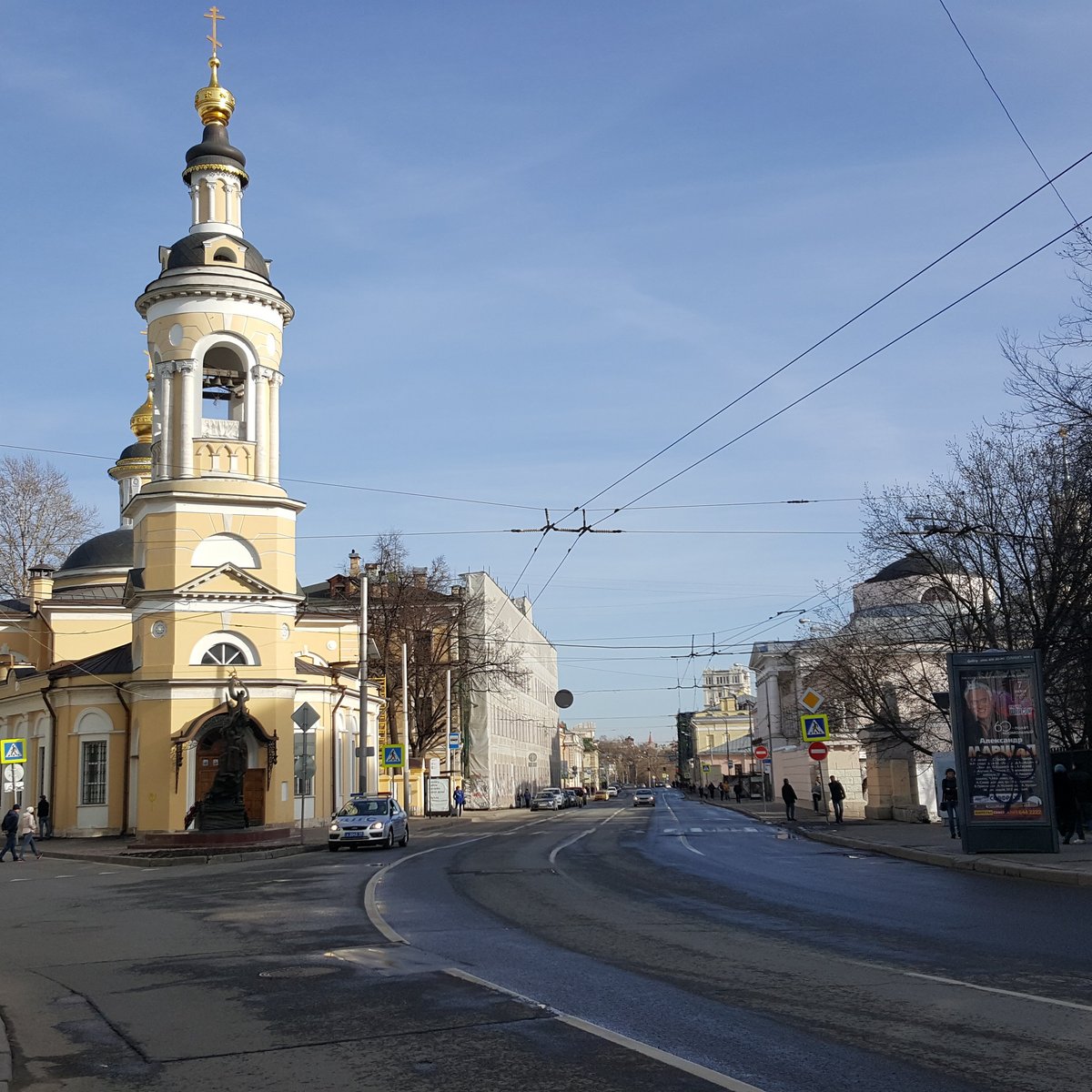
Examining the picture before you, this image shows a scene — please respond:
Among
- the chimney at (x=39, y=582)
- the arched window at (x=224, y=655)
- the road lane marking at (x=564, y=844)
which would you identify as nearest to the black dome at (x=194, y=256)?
the arched window at (x=224, y=655)

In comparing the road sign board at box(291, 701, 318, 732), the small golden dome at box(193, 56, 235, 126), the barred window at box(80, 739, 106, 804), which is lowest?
the barred window at box(80, 739, 106, 804)

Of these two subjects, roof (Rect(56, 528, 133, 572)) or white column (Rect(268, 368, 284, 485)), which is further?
roof (Rect(56, 528, 133, 572))

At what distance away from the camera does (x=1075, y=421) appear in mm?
22281

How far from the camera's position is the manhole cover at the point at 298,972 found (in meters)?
10.5

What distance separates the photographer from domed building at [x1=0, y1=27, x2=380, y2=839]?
39500mm

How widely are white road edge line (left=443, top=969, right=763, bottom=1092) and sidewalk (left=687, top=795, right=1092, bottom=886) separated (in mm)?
11742

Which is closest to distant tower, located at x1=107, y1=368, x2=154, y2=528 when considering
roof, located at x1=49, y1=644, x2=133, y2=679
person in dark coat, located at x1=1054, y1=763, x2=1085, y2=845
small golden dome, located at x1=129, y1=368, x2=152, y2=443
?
small golden dome, located at x1=129, y1=368, x2=152, y2=443

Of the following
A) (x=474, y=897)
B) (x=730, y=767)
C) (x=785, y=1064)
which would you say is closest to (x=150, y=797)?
(x=474, y=897)

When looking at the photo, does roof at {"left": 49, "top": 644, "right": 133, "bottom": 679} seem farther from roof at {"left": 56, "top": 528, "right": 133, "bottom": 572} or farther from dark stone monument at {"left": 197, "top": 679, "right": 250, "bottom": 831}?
roof at {"left": 56, "top": 528, "right": 133, "bottom": 572}

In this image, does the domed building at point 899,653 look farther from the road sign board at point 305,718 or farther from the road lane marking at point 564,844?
the road sign board at point 305,718

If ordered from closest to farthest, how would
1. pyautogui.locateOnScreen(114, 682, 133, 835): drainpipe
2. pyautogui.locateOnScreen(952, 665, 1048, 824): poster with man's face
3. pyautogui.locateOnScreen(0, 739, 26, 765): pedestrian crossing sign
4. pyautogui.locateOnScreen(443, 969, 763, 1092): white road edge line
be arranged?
pyautogui.locateOnScreen(443, 969, 763, 1092): white road edge line → pyautogui.locateOnScreen(952, 665, 1048, 824): poster with man's face → pyautogui.locateOnScreen(0, 739, 26, 765): pedestrian crossing sign → pyautogui.locateOnScreen(114, 682, 133, 835): drainpipe

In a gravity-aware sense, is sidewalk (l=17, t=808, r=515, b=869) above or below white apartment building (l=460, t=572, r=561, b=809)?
below

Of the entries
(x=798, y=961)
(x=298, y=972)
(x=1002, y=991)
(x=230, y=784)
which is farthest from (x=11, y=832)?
(x=1002, y=991)

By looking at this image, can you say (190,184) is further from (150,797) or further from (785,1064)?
(785,1064)
